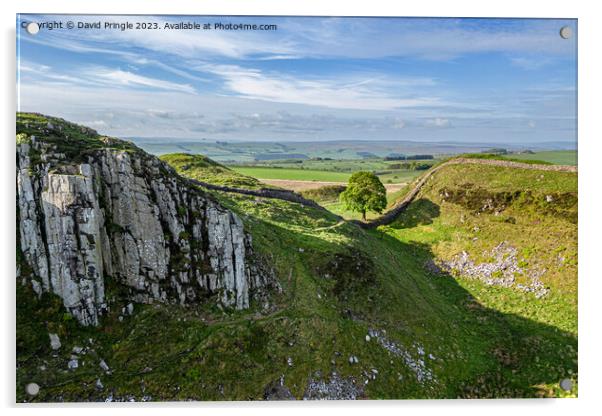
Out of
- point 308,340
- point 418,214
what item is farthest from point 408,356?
point 418,214

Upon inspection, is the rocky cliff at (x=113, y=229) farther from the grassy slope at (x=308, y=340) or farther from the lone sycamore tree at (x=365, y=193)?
the lone sycamore tree at (x=365, y=193)

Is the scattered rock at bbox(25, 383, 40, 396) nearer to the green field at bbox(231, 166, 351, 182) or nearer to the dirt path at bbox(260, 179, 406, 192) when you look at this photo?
the green field at bbox(231, 166, 351, 182)

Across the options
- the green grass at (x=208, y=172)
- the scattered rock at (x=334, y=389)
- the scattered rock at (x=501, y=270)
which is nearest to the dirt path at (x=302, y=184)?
the green grass at (x=208, y=172)

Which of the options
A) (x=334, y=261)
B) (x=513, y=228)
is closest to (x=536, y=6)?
(x=334, y=261)

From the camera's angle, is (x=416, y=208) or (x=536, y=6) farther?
(x=416, y=208)

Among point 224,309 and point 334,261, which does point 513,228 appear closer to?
point 334,261

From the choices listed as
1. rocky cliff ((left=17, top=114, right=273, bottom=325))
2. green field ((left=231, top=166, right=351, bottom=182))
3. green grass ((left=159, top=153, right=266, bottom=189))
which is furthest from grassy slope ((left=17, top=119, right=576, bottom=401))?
green grass ((left=159, top=153, right=266, bottom=189))
